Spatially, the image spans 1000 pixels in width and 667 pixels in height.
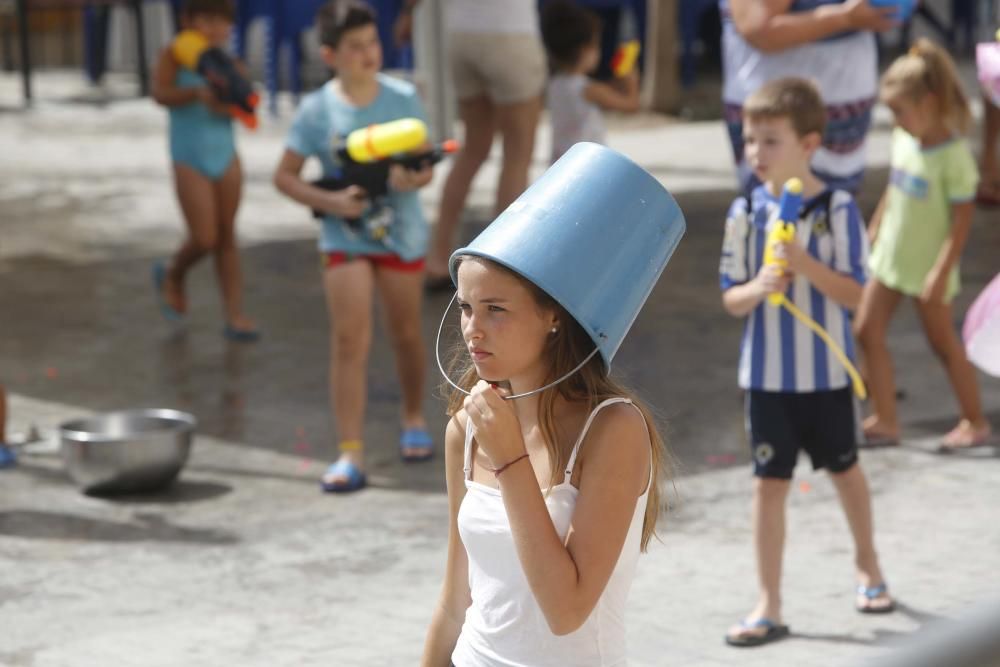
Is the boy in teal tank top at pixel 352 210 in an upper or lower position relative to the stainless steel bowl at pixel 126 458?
upper

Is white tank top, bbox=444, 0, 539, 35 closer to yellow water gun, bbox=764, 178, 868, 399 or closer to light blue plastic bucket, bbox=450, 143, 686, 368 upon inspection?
yellow water gun, bbox=764, 178, 868, 399

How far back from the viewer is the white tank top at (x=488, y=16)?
28.9 ft

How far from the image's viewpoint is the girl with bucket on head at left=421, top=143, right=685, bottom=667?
2.28m

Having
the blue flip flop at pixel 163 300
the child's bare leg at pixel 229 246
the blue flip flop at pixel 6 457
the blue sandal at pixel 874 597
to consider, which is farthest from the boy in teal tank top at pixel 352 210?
the blue flip flop at pixel 163 300

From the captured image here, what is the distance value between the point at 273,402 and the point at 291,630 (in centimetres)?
261

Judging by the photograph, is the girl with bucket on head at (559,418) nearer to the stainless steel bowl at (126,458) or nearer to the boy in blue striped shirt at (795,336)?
the boy in blue striped shirt at (795,336)

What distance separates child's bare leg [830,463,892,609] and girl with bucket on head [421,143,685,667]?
201cm

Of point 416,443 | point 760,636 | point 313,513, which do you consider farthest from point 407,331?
point 760,636

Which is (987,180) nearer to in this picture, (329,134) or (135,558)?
(329,134)

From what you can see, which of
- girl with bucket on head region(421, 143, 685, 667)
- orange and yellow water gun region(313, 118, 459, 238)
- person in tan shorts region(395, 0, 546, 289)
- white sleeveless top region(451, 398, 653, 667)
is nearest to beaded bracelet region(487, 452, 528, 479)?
girl with bucket on head region(421, 143, 685, 667)

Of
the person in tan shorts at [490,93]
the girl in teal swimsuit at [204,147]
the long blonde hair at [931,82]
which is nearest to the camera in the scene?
the long blonde hair at [931,82]

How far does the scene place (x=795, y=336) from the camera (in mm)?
4387

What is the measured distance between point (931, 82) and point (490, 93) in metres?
3.51

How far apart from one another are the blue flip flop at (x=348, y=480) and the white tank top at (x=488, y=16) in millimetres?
3717
